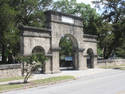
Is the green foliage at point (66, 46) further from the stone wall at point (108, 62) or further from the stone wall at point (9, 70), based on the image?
the stone wall at point (9, 70)

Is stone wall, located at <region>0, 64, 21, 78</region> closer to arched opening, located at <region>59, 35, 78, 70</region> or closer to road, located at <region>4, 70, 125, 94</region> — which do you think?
road, located at <region>4, 70, 125, 94</region>

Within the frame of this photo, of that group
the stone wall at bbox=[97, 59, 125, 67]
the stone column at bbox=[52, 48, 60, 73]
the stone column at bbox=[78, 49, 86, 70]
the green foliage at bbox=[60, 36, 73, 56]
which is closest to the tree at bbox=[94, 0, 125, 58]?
the stone wall at bbox=[97, 59, 125, 67]

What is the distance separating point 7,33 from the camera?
77.6 ft

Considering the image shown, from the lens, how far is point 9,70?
1717cm

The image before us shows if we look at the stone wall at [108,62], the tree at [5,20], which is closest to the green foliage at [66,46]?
the stone wall at [108,62]

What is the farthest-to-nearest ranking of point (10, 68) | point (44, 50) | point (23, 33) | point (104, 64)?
1. point (104, 64)
2. point (44, 50)
3. point (23, 33)
4. point (10, 68)

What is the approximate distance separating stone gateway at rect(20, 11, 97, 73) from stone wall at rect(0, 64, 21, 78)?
1.90 m

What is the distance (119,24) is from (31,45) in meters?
23.1

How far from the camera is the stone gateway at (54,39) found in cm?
1934

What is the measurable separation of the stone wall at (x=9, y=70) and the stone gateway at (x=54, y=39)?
1.90m

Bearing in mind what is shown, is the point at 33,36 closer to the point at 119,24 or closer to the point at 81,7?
the point at 119,24

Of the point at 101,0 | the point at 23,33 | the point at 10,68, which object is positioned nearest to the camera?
the point at 10,68

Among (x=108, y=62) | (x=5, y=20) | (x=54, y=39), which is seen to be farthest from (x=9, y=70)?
(x=108, y=62)

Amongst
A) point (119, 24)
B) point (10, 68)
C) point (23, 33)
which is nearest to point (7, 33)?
point (23, 33)
